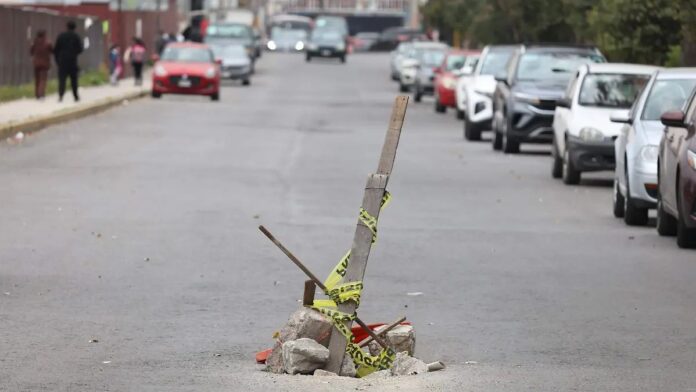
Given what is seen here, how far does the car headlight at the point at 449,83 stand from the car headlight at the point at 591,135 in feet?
72.7

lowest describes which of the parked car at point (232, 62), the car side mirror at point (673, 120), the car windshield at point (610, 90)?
the parked car at point (232, 62)

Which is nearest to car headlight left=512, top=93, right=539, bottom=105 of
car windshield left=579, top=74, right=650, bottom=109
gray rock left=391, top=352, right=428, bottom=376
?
car windshield left=579, top=74, right=650, bottom=109

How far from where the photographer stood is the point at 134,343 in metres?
10.1

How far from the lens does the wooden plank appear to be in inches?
352

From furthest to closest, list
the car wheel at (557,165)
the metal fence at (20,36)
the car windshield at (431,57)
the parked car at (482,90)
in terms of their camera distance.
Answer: the car windshield at (431,57) < the metal fence at (20,36) < the parked car at (482,90) < the car wheel at (557,165)

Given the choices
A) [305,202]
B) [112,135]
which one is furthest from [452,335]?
[112,135]

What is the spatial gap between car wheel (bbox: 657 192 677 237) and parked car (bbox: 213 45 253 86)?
45.7m

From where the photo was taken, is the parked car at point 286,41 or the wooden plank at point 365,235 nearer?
the wooden plank at point 365,235

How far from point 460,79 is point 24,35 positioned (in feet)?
47.2

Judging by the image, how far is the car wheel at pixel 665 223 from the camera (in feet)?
54.7

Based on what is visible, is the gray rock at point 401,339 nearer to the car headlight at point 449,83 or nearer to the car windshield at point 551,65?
the car windshield at point 551,65

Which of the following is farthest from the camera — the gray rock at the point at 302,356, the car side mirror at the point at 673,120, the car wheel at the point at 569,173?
the car wheel at the point at 569,173

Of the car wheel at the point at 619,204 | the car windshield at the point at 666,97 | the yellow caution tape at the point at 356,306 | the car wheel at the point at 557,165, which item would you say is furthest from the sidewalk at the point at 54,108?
the yellow caution tape at the point at 356,306

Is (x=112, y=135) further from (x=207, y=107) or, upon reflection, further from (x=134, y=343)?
(x=134, y=343)
